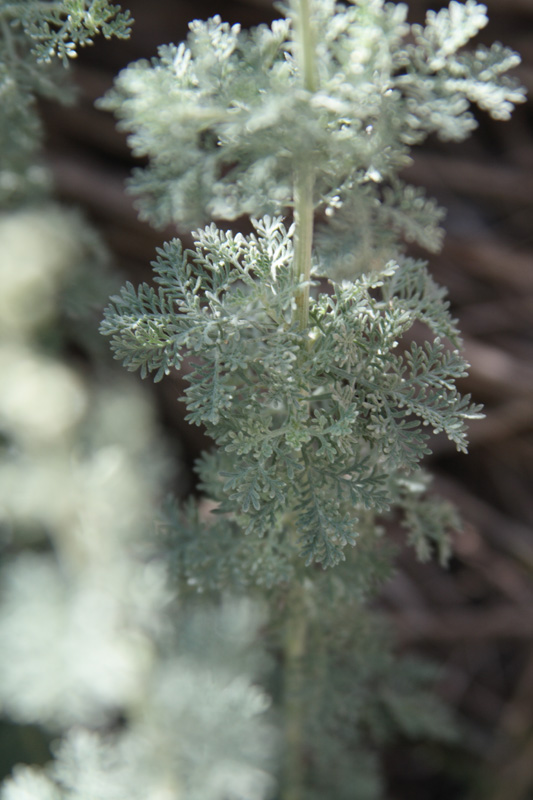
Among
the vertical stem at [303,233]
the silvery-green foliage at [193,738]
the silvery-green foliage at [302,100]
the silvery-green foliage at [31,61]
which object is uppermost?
the silvery-green foliage at [31,61]

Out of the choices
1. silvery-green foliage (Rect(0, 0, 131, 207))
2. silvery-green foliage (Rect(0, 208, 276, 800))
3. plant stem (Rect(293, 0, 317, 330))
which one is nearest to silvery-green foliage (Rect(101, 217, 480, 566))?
plant stem (Rect(293, 0, 317, 330))

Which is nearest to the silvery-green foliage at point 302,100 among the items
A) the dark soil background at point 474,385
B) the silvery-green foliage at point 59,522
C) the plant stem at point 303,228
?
the plant stem at point 303,228

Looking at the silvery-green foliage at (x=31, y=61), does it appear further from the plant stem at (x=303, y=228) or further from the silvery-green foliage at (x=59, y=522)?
the plant stem at (x=303, y=228)

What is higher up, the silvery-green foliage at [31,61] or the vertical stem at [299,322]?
the silvery-green foliage at [31,61]

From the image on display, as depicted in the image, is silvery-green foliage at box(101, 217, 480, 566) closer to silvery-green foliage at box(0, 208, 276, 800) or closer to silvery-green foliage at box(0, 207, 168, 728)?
silvery-green foliage at box(0, 208, 276, 800)

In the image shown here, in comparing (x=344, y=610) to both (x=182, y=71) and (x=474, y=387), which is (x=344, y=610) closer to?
(x=182, y=71)

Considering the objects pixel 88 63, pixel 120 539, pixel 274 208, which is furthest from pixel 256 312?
pixel 88 63

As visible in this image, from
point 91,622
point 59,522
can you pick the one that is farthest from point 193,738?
point 59,522
